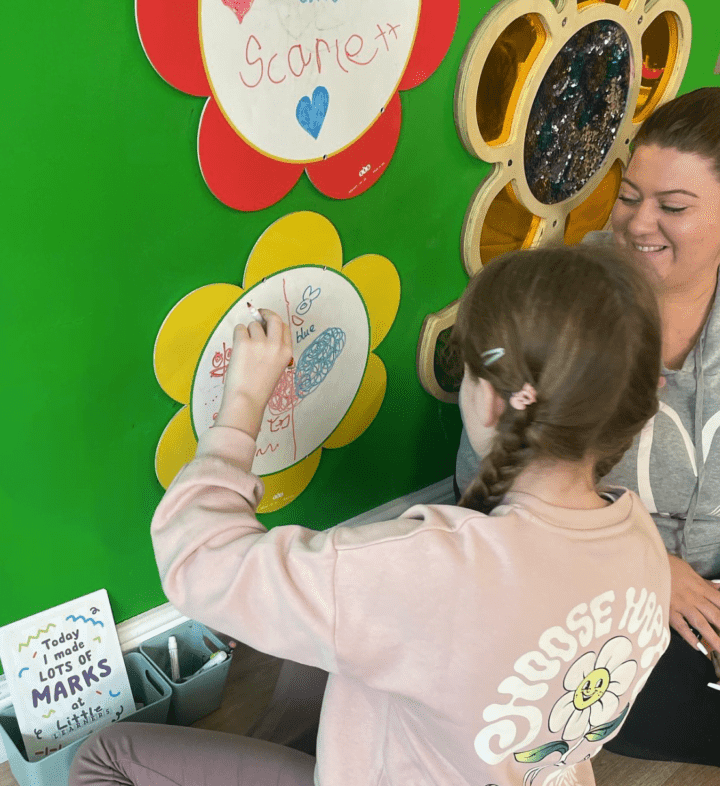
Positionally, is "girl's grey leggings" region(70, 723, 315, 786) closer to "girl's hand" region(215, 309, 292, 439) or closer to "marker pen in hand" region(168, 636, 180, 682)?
"marker pen in hand" region(168, 636, 180, 682)

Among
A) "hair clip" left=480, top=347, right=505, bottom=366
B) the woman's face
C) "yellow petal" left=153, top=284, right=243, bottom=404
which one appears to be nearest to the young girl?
"hair clip" left=480, top=347, right=505, bottom=366

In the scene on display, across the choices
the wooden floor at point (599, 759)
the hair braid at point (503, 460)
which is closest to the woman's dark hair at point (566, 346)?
the hair braid at point (503, 460)

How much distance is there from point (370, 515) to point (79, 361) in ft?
2.48

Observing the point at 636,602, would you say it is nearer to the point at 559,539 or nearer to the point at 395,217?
the point at 559,539

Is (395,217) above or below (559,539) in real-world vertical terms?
above

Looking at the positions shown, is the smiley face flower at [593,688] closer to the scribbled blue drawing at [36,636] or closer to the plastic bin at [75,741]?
the plastic bin at [75,741]

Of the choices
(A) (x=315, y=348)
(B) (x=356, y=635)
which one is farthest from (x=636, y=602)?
(A) (x=315, y=348)

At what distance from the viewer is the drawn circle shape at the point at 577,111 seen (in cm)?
136

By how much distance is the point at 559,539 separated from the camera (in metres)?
0.71

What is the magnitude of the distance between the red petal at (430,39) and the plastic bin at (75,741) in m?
1.06

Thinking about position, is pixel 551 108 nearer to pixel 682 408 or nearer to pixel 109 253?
pixel 682 408

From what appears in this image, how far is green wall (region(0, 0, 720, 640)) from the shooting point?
849 millimetres

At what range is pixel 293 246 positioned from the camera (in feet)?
3.76

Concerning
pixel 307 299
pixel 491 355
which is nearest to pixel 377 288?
pixel 307 299
